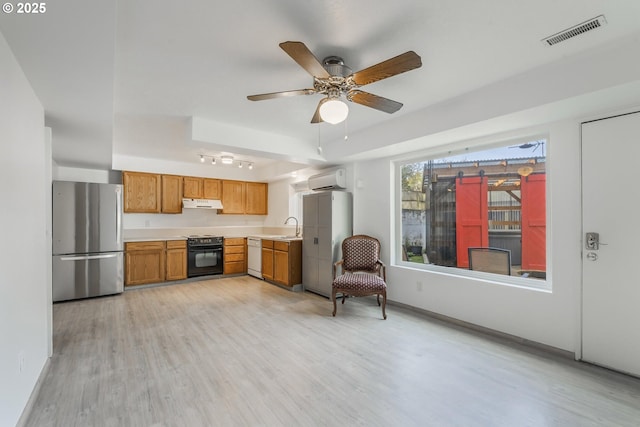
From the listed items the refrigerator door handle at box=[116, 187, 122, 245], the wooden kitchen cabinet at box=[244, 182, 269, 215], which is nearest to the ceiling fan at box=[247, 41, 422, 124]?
the refrigerator door handle at box=[116, 187, 122, 245]

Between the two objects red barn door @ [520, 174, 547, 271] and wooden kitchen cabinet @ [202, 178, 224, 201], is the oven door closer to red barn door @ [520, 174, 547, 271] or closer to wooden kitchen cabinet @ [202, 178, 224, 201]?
wooden kitchen cabinet @ [202, 178, 224, 201]

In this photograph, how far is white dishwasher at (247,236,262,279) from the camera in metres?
6.09

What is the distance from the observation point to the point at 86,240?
4.63 m

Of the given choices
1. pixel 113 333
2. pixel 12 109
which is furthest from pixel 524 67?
pixel 113 333

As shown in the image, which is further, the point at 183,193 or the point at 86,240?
the point at 183,193

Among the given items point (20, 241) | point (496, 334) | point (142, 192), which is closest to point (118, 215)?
point (142, 192)

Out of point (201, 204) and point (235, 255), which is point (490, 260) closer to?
point (235, 255)

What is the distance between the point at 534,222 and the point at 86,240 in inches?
242

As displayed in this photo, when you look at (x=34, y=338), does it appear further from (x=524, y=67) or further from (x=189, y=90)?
(x=524, y=67)

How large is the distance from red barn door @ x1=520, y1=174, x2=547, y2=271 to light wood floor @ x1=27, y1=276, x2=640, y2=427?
90 cm

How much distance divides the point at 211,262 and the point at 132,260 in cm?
141

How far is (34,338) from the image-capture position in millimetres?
2174

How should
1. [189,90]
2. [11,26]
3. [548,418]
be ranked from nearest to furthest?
1. [11,26]
2. [548,418]
3. [189,90]

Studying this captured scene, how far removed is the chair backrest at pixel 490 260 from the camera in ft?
10.9
